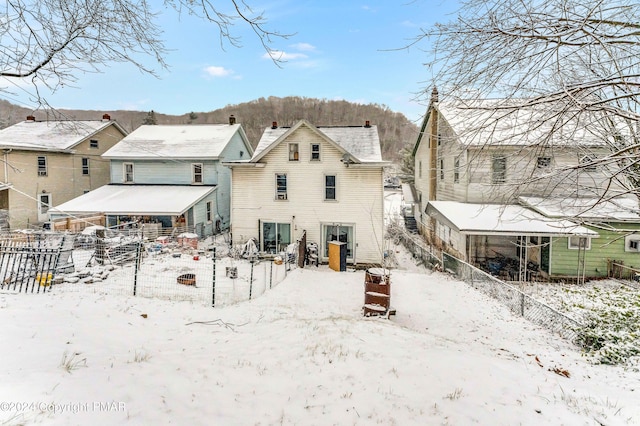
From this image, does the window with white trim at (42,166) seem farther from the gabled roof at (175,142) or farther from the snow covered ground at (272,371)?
the snow covered ground at (272,371)

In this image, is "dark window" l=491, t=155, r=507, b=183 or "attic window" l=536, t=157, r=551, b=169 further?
"dark window" l=491, t=155, r=507, b=183

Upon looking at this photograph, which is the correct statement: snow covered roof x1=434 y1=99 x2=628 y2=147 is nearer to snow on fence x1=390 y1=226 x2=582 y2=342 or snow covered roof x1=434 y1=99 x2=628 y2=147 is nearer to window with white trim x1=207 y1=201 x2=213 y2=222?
snow on fence x1=390 y1=226 x2=582 y2=342

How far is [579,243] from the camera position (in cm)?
1234

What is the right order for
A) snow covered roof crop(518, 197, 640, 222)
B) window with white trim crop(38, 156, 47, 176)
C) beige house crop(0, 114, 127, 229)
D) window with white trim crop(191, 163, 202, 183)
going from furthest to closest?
window with white trim crop(38, 156, 47, 176) < window with white trim crop(191, 163, 202, 183) < beige house crop(0, 114, 127, 229) < snow covered roof crop(518, 197, 640, 222)

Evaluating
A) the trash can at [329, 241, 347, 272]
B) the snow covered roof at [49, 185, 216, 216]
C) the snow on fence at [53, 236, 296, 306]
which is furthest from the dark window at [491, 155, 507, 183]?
the snow covered roof at [49, 185, 216, 216]

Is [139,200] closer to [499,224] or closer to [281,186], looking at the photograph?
[281,186]

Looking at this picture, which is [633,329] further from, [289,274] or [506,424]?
[289,274]

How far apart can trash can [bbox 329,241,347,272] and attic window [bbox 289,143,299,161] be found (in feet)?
15.4

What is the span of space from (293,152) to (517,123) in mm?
12393

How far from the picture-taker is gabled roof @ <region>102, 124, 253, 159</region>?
20.0 metres

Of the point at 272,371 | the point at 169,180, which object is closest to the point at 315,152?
the point at 169,180

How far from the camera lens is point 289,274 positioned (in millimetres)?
12594

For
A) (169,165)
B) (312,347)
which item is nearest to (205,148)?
(169,165)

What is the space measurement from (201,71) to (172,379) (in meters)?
4.66
